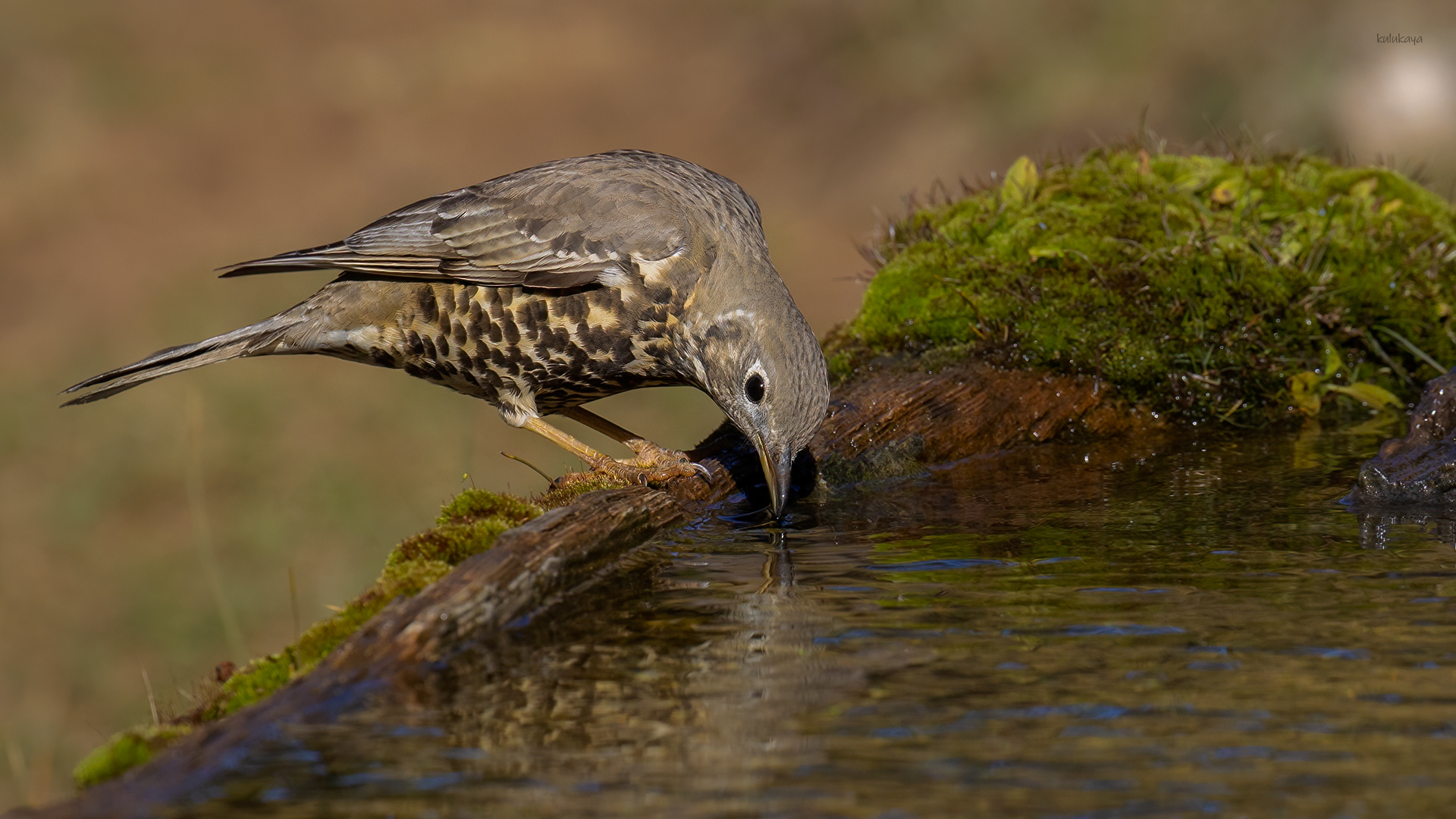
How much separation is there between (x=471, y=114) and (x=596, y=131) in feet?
9.80

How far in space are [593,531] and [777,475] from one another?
38.1 inches

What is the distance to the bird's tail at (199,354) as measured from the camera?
6.04 metres

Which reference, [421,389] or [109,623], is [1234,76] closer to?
[421,389]

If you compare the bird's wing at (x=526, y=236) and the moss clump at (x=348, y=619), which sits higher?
the bird's wing at (x=526, y=236)

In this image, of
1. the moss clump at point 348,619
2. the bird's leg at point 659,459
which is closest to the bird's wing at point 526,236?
the bird's leg at point 659,459

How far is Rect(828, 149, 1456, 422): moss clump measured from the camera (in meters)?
6.44

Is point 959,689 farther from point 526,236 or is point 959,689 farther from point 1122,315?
point 1122,315

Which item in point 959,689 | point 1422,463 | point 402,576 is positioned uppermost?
point 402,576

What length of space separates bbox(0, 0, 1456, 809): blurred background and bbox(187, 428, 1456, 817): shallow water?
1494 millimetres

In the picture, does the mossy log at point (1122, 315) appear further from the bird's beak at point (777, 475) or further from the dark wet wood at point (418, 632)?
the dark wet wood at point (418, 632)

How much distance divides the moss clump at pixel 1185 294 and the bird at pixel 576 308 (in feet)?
3.94

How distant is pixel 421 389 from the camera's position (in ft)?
54.1

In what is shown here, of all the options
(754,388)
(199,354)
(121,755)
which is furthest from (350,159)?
(121,755)

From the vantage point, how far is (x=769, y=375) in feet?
16.7
